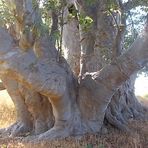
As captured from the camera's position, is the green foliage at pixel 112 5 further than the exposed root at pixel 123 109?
No

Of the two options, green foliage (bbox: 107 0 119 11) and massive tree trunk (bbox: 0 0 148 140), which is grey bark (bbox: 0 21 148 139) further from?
green foliage (bbox: 107 0 119 11)

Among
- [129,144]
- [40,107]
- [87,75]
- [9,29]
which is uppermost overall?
[9,29]

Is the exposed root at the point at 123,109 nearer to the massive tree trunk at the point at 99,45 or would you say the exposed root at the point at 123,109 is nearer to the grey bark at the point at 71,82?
the massive tree trunk at the point at 99,45

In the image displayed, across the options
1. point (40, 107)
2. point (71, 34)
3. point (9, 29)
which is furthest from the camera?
point (71, 34)

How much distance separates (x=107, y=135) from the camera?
401 inches

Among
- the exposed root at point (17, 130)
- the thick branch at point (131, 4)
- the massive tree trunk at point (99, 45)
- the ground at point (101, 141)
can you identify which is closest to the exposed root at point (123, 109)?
the massive tree trunk at point (99, 45)

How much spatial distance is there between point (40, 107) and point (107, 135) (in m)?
1.66

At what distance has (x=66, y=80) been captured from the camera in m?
9.84

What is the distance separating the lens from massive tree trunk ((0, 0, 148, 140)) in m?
8.77

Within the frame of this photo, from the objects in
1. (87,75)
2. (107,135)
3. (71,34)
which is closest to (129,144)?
(107,135)

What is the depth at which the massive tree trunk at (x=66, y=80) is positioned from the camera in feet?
28.8

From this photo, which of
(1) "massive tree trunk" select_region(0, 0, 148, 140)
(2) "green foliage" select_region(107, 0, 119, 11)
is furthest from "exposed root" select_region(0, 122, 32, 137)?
(2) "green foliage" select_region(107, 0, 119, 11)

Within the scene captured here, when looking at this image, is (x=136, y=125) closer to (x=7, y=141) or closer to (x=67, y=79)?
(x=67, y=79)

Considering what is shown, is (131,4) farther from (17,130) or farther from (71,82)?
(17,130)
